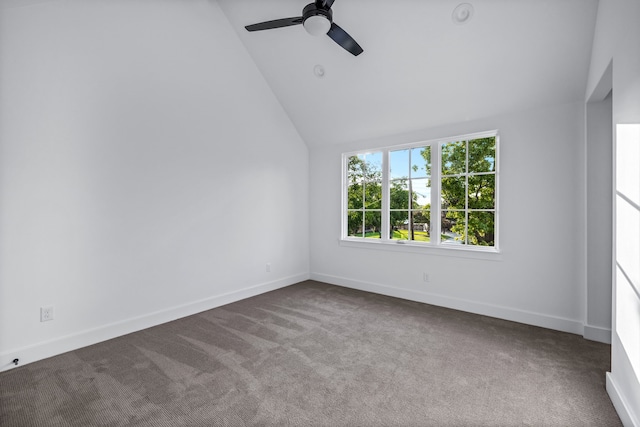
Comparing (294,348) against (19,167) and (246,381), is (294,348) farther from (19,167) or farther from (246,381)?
(19,167)

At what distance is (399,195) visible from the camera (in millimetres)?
4316

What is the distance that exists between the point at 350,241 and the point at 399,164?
1365 millimetres

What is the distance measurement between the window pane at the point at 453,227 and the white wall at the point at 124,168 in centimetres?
246

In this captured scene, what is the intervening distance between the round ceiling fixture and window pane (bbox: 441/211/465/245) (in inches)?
81.0

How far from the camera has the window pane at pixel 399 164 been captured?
13.9 feet

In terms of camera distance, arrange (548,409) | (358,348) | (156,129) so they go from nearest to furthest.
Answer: (548,409), (358,348), (156,129)

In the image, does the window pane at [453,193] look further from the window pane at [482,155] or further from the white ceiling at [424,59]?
the white ceiling at [424,59]

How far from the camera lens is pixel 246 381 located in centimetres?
217

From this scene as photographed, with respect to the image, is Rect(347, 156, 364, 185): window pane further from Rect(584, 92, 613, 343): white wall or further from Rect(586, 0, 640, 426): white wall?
Rect(586, 0, 640, 426): white wall

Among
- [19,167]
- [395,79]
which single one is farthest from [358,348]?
[19,167]

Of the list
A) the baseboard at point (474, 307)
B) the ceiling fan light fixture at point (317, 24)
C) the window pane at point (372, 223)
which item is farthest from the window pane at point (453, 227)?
the ceiling fan light fixture at point (317, 24)

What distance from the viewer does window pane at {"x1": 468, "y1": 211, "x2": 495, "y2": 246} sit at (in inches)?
140

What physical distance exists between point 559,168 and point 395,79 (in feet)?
6.38

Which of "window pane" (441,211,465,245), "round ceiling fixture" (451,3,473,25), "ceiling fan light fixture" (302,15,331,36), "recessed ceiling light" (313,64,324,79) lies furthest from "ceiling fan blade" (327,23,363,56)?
"window pane" (441,211,465,245)
